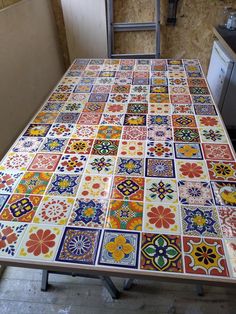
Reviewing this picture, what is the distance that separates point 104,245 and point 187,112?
2.58 ft

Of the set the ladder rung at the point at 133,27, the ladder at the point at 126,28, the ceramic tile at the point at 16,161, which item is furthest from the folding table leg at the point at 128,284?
the ladder rung at the point at 133,27

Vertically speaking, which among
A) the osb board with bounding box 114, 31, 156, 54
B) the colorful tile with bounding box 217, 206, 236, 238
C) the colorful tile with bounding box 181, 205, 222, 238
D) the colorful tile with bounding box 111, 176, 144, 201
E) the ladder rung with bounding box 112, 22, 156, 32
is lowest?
the osb board with bounding box 114, 31, 156, 54

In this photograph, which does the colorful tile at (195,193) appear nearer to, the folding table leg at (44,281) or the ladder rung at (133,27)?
the folding table leg at (44,281)

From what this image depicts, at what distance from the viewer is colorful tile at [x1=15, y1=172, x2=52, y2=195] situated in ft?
2.84

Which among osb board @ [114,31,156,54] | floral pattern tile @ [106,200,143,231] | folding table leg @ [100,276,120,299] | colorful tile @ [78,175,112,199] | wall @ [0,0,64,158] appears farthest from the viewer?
osb board @ [114,31,156,54]

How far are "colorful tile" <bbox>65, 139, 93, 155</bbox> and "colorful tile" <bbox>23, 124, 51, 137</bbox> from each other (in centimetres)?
16

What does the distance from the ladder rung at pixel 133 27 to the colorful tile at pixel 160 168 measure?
1.85 m

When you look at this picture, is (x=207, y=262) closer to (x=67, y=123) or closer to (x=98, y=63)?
(x=67, y=123)

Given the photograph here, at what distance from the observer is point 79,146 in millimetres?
1057

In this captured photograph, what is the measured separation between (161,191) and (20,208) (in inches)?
18.3

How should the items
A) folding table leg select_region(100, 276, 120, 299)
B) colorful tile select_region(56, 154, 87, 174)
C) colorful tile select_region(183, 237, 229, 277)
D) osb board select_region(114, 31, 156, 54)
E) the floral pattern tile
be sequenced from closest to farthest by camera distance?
colorful tile select_region(183, 237, 229, 277) < the floral pattern tile < colorful tile select_region(56, 154, 87, 174) < folding table leg select_region(100, 276, 120, 299) < osb board select_region(114, 31, 156, 54)

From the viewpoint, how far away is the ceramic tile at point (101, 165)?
36.4 inches

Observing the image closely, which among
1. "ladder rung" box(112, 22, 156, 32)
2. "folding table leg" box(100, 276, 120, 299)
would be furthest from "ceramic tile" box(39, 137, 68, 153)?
"ladder rung" box(112, 22, 156, 32)

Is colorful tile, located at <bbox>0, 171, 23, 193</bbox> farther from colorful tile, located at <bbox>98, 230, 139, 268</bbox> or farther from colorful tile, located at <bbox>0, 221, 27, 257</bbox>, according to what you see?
colorful tile, located at <bbox>98, 230, 139, 268</bbox>
